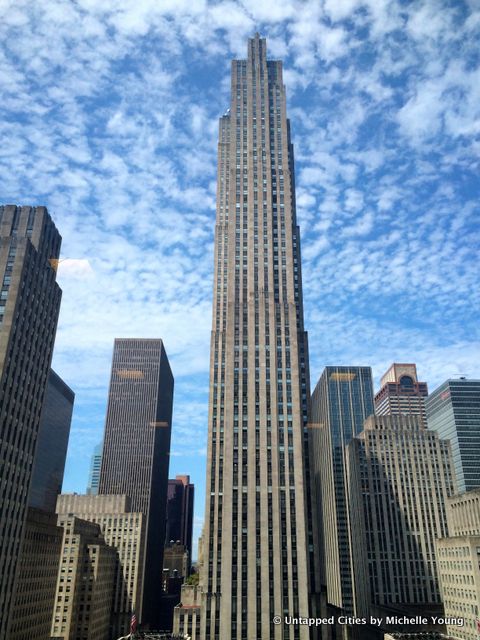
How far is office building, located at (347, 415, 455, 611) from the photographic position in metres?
162

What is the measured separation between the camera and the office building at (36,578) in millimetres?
110519

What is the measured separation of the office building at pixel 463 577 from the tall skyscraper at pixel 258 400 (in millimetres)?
45215

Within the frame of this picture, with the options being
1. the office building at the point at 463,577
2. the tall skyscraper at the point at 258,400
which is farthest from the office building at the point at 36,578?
the office building at the point at 463,577

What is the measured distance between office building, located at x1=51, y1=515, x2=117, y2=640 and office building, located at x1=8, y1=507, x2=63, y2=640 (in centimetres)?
1539

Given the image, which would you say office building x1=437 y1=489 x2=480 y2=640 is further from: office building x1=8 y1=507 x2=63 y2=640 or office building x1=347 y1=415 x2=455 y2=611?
office building x1=8 y1=507 x2=63 y2=640

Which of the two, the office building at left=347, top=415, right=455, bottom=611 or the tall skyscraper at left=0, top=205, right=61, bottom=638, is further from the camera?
the office building at left=347, top=415, right=455, bottom=611

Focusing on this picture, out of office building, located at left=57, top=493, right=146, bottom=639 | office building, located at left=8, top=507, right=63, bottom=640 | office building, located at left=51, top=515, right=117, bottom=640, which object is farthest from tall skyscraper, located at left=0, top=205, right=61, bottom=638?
office building, located at left=57, top=493, right=146, bottom=639

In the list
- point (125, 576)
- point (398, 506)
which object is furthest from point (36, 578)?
point (398, 506)

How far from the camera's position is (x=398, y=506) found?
171 meters

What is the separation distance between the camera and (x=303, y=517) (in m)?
94.7

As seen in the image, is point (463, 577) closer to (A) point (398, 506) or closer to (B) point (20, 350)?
(A) point (398, 506)

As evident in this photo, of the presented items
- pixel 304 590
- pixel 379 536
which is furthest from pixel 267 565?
pixel 379 536

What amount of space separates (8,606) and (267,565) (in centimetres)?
4507

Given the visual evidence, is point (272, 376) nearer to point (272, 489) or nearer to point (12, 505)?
point (272, 489)
